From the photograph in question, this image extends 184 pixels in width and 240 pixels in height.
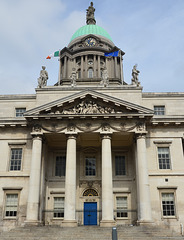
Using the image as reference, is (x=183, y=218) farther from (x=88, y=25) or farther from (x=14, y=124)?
(x=88, y=25)

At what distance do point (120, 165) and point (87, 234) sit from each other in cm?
1067

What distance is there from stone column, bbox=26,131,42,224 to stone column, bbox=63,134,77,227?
8.84ft

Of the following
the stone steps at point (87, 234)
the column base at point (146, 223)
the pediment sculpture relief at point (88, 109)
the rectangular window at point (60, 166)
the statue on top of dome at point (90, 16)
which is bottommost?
the stone steps at point (87, 234)

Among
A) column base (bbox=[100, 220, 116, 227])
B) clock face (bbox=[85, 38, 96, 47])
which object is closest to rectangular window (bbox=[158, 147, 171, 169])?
column base (bbox=[100, 220, 116, 227])

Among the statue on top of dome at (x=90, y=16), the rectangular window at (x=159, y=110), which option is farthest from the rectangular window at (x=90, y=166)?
the statue on top of dome at (x=90, y=16)

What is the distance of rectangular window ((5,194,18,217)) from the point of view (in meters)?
26.0

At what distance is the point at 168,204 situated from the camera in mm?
25781

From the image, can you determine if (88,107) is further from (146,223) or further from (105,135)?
(146,223)

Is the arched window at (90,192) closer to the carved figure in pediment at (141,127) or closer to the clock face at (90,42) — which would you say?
the carved figure in pediment at (141,127)

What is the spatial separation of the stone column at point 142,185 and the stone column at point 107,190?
2567 millimetres

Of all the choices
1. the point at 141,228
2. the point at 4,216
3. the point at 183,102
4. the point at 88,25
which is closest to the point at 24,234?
the point at 4,216

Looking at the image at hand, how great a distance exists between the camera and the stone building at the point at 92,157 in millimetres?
24845

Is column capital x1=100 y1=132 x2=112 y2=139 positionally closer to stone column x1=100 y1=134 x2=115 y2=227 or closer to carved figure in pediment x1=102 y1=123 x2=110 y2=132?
stone column x1=100 y1=134 x2=115 y2=227

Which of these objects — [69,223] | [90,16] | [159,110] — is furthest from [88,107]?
[90,16]
